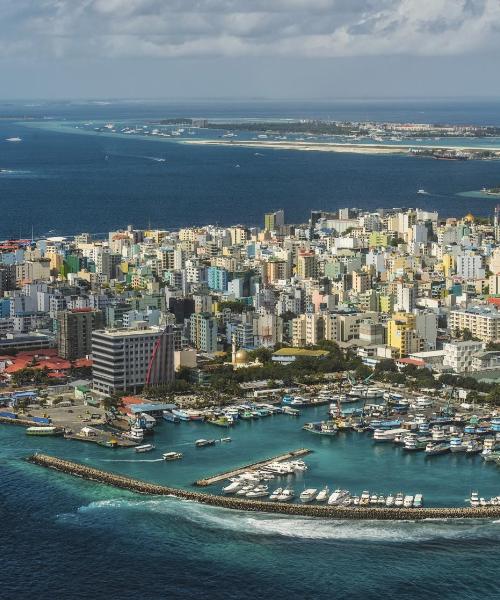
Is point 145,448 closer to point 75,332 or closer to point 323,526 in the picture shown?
point 323,526

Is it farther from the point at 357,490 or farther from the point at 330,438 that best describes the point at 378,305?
the point at 357,490

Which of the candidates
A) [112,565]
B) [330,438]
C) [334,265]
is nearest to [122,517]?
[112,565]

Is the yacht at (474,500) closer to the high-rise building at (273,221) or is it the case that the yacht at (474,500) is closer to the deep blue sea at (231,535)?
the deep blue sea at (231,535)

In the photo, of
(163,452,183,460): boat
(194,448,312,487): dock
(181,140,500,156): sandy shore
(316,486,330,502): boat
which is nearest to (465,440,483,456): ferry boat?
(194,448,312,487): dock

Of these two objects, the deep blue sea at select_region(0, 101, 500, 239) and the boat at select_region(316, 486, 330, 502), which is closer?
the boat at select_region(316, 486, 330, 502)

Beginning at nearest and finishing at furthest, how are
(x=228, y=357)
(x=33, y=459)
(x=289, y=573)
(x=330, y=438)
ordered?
(x=289, y=573) → (x=33, y=459) → (x=330, y=438) → (x=228, y=357)

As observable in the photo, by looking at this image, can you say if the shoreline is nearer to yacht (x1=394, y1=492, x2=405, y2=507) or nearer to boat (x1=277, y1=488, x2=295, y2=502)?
yacht (x1=394, y1=492, x2=405, y2=507)

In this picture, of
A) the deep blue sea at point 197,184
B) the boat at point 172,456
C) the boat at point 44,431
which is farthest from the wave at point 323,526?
the deep blue sea at point 197,184
